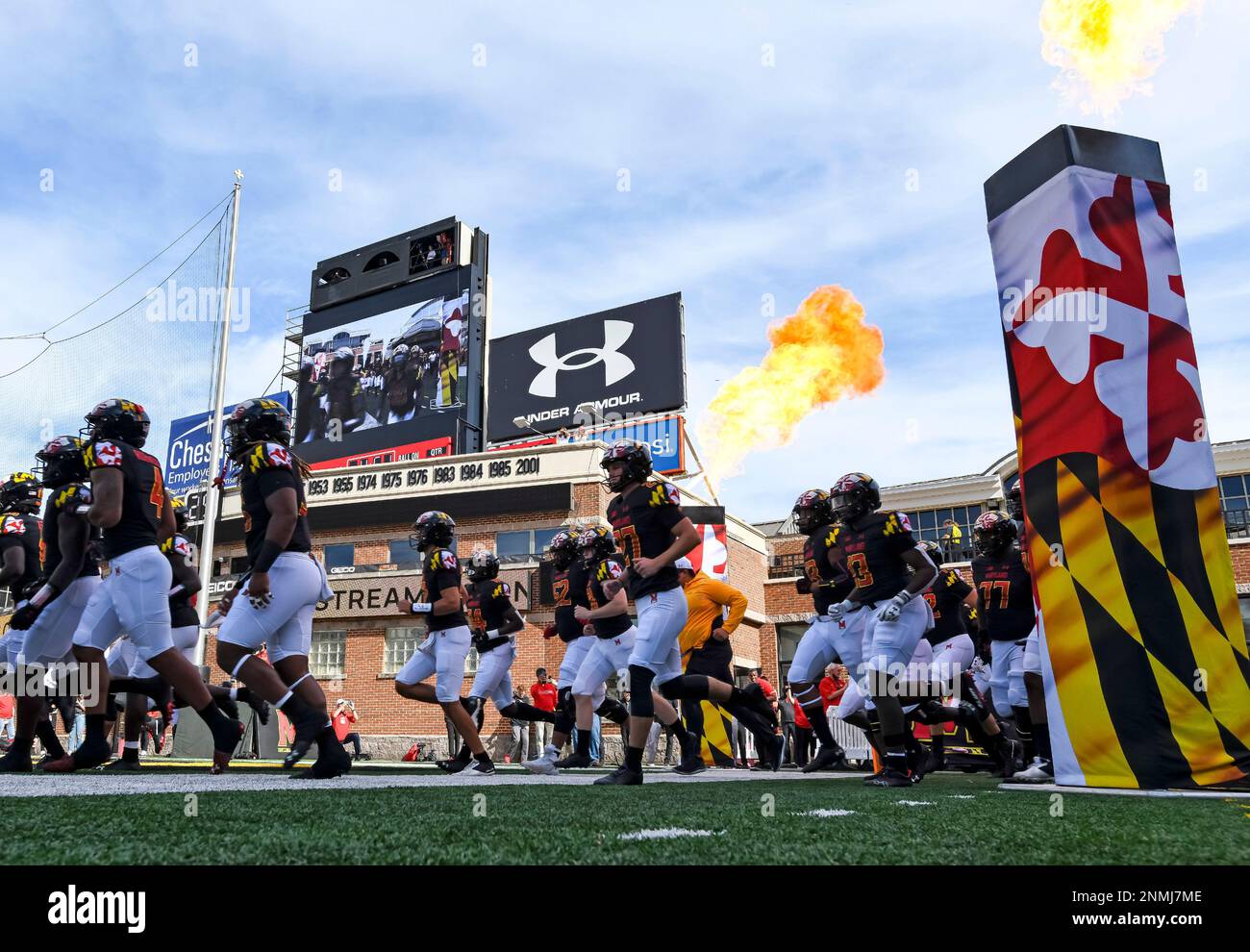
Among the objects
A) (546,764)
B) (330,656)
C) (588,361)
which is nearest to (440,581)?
(546,764)

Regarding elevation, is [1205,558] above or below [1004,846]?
above

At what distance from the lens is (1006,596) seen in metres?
8.12

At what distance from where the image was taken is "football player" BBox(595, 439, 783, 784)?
586 centimetres

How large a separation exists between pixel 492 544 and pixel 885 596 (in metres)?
24.0

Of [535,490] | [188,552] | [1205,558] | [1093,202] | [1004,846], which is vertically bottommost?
[1004,846]

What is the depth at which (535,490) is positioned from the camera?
3000 cm

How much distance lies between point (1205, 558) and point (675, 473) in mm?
26975

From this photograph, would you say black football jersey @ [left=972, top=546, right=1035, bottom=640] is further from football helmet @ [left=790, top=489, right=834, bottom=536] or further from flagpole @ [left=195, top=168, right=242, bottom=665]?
flagpole @ [left=195, top=168, right=242, bottom=665]

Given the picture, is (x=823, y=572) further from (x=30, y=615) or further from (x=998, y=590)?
(x=30, y=615)

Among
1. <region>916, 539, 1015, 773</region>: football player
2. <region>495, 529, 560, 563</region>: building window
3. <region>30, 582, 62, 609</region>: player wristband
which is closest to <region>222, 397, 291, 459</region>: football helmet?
<region>30, 582, 62, 609</region>: player wristband

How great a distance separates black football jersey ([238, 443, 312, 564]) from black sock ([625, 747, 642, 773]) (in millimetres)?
2319
